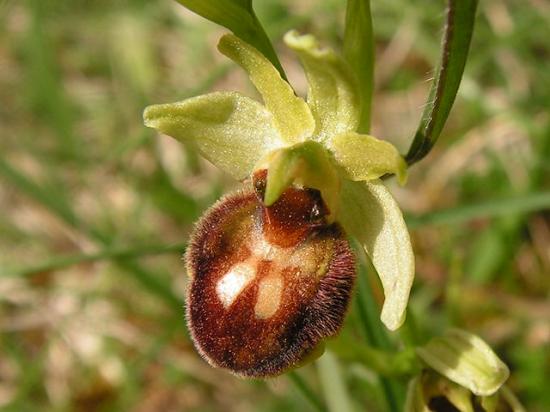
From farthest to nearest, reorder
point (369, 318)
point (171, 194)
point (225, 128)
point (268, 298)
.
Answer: point (171, 194) < point (369, 318) < point (225, 128) < point (268, 298)

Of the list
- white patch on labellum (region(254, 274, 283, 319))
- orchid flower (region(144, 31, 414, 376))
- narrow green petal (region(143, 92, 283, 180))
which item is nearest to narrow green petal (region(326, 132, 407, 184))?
orchid flower (region(144, 31, 414, 376))

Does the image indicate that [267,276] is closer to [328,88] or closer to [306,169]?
[306,169]

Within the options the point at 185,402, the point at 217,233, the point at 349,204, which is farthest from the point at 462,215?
the point at 185,402

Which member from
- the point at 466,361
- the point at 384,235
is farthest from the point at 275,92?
the point at 466,361

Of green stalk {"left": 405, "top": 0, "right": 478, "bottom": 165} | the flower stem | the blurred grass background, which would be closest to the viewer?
green stalk {"left": 405, "top": 0, "right": 478, "bottom": 165}

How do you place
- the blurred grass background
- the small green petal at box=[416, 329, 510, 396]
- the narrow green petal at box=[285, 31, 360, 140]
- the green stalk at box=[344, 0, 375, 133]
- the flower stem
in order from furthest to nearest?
the blurred grass background < the flower stem < the small green petal at box=[416, 329, 510, 396] < the green stalk at box=[344, 0, 375, 133] < the narrow green petal at box=[285, 31, 360, 140]

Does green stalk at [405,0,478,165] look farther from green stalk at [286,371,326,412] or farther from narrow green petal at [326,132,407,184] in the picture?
green stalk at [286,371,326,412]
